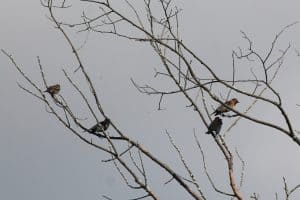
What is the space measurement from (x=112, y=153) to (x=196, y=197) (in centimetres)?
75

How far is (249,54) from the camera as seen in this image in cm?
592

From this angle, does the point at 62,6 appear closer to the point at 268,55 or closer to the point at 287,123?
the point at 268,55

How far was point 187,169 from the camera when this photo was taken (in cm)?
528

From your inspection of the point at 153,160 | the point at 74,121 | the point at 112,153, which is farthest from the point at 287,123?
the point at 74,121

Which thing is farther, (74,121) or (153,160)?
(74,121)

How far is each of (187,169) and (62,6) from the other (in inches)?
77.9

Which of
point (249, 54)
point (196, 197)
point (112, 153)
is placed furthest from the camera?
point (249, 54)

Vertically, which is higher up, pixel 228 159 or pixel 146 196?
pixel 228 159

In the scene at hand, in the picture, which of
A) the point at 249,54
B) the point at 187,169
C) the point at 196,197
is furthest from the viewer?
the point at 249,54

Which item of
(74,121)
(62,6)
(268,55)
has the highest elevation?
(62,6)

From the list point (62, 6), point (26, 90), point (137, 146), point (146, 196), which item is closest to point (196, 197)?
point (146, 196)

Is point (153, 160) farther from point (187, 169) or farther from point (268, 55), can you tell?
point (268, 55)

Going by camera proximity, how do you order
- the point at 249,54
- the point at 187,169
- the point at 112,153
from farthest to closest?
the point at 249,54
the point at 187,169
the point at 112,153

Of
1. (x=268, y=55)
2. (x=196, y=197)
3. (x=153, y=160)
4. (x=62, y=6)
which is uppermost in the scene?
(x=62, y=6)
